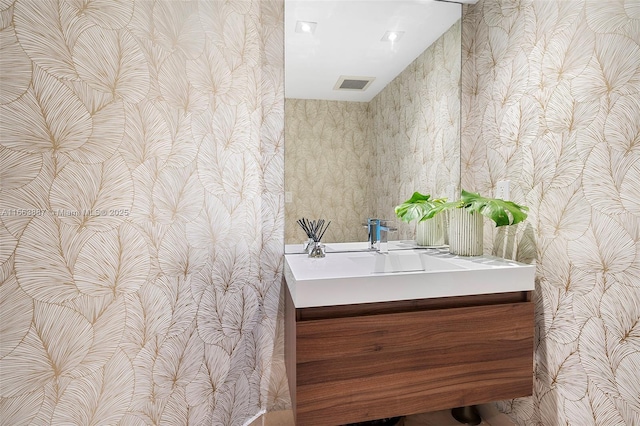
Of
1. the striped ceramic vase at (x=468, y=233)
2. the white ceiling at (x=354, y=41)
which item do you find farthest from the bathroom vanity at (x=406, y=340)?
the white ceiling at (x=354, y=41)

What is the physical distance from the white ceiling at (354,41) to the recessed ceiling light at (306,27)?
0.5 inches

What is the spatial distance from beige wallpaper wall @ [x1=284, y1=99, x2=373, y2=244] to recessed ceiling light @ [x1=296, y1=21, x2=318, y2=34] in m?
0.32

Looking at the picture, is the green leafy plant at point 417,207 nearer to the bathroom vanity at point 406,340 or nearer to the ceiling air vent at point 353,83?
the bathroom vanity at point 406,340

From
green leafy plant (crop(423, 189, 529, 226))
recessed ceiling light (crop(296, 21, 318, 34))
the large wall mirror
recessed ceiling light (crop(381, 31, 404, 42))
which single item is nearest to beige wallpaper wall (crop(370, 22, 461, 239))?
the large wall mirror

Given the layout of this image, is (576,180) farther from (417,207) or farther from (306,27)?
(306,27)

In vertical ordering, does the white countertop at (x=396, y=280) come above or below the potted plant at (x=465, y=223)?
below

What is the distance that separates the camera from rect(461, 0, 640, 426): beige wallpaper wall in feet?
3.58

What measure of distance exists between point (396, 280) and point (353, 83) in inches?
40.4

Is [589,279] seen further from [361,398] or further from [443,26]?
[443,26]

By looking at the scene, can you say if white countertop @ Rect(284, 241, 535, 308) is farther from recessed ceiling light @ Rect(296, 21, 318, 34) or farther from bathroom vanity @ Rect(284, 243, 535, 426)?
recessed ceiling light @ Rect(296, 21, 318, 34)

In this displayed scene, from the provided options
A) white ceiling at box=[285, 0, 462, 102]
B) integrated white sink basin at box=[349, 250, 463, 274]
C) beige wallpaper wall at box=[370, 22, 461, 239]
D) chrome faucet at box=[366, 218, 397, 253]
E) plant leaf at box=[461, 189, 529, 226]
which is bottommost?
integrated white sink basin at box=[349, 250, 463, 274]

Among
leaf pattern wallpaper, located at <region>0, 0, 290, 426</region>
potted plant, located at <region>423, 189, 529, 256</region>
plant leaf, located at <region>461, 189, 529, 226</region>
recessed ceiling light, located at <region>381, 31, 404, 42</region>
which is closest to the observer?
leaf pattern wallpaper, located at <region>0, 0, 290, 426</region>

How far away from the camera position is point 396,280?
3.89 ft

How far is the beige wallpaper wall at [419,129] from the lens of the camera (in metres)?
1.73
